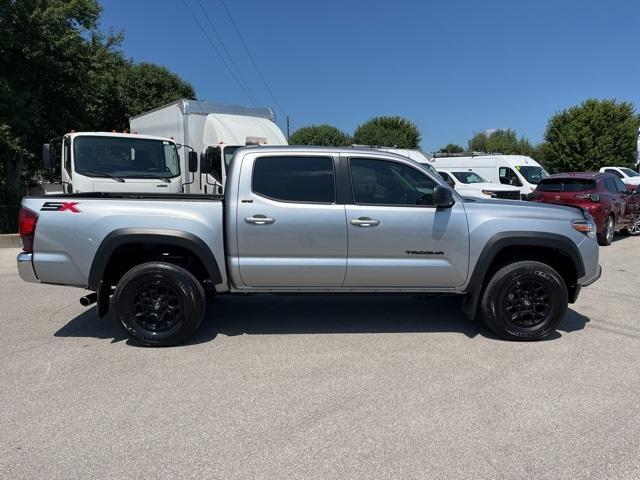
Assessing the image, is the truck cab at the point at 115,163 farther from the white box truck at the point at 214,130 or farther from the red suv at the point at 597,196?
the red suv at the point at 597,196

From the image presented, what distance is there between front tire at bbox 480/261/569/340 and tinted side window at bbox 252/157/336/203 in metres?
1.80

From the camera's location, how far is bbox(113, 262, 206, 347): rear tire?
4656mm

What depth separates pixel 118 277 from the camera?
4.95 metres

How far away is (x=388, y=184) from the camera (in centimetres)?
489

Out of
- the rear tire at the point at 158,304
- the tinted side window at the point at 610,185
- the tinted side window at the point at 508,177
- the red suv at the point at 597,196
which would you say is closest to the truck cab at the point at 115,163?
the rear tire at the point at 158,304

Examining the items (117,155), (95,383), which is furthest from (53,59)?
(95,383)

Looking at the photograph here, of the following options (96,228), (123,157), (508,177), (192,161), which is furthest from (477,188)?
(96,228)

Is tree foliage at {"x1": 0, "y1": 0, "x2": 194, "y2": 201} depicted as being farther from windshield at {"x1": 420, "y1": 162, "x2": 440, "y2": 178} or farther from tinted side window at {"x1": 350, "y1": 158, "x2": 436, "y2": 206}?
tinted side window at {"x1": 350, "y1": 158, "x2": 436, "y2": 206}

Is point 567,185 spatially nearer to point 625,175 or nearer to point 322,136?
point 625,175

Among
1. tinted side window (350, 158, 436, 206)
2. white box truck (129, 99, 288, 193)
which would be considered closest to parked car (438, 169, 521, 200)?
white box truck (129, 99, 288, 193)

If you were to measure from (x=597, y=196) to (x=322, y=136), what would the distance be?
41642mm

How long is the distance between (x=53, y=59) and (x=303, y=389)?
15658 mm

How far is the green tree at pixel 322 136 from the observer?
167 ft

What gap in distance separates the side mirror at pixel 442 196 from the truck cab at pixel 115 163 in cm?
603
